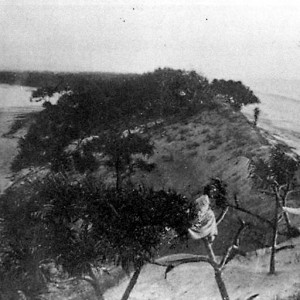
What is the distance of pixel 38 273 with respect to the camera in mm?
2773

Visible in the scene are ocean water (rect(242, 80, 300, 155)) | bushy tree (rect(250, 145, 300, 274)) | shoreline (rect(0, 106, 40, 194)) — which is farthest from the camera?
ocean water (rect(242, 80, 300, 155))

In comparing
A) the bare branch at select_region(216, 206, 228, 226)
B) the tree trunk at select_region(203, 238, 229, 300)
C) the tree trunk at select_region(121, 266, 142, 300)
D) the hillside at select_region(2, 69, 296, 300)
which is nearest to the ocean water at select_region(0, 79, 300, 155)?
the hillside at select_region(2, 69, 296, 300)

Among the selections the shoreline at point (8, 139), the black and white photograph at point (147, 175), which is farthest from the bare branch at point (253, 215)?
the shoreline at point (8, 139)

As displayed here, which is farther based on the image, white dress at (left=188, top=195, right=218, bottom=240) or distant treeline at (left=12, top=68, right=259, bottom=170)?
distant treeline at (left=12, top=68, right=259, bottom=170)

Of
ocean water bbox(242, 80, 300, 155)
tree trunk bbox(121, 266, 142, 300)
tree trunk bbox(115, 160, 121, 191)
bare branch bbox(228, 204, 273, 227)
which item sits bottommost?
tree trunk bbox(121, 266, 142, 300)

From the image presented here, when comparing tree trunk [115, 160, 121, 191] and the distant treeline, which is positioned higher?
the distant treeline

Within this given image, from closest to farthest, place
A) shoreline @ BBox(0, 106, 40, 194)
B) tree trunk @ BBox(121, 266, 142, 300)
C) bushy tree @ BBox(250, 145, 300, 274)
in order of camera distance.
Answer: tree trunk @ BBox(121, 266, 142, 300)
bushy tree @ BBox(250, 145, 300, 274)
shoreline @ BBox(0, 106, 40, 194)

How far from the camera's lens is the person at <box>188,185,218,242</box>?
276 centimetres

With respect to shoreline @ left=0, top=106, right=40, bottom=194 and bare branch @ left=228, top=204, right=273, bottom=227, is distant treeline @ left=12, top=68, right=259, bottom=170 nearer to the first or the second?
shoreline @ left=0, top=106, right=40, bottom=194

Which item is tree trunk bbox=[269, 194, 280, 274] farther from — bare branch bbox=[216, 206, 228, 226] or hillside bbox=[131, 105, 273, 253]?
bare branch bbox=[216, 206, 228, 226]

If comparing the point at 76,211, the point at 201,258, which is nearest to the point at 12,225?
the point at 76,211

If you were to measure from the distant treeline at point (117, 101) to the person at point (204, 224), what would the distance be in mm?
1082

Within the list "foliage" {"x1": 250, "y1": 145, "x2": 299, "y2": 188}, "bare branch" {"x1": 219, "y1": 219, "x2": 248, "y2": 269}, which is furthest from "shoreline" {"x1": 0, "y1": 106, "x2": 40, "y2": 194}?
"foliage" {"x1": 250, "y1": 145, "x2": 299, "y2": 188}

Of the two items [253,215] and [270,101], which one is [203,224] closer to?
[253,215]
